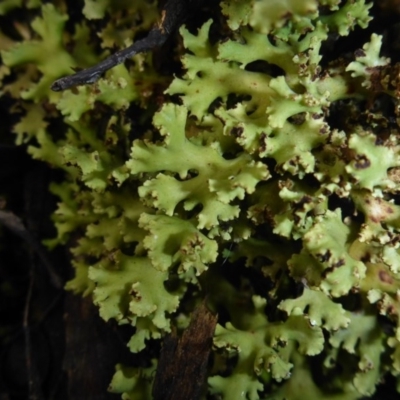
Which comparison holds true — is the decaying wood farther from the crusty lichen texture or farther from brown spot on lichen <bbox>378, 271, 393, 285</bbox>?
brown spot on lichen <bbox>378, 271, 393, 285</bbox>

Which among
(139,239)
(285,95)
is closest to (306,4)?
(285,95)

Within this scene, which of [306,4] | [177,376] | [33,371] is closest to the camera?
[306,4]

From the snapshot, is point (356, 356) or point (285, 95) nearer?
point (285, 95)

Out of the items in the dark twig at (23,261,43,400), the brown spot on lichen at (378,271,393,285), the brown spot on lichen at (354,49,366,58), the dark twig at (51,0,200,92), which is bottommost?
the dark twig at (23,261,43,400)

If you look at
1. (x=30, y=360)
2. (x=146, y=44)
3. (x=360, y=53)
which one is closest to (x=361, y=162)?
(x=360, y=53)

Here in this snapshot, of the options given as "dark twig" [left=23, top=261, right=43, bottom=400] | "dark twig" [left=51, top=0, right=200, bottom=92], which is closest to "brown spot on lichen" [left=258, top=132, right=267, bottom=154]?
"dark twig" [left=51, top=0, right=200, bottom=92]

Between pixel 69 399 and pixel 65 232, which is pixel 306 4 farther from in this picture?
pixel 69 399
